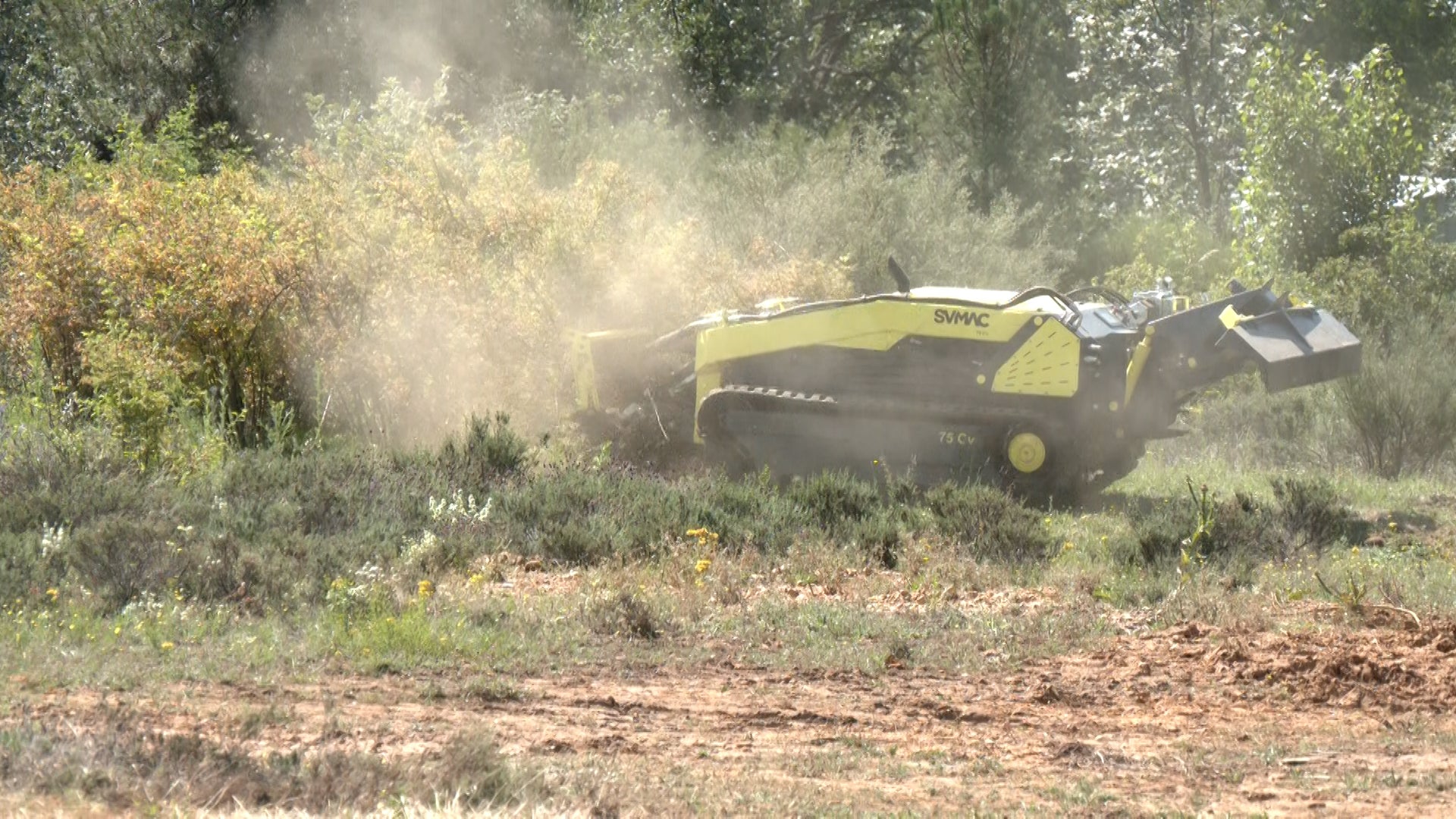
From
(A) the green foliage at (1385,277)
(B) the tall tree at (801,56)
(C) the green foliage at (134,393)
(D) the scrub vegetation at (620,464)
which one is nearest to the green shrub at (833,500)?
(D) the scrub vegetation at (620,464)

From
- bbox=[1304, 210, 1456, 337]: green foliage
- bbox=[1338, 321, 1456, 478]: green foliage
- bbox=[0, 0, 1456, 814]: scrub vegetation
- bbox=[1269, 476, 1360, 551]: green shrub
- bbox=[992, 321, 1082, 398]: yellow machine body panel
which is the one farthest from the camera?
bbox=[1304, 210, 1456, 337]: green foliage

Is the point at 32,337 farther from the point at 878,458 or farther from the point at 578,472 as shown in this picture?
the point at 878,458

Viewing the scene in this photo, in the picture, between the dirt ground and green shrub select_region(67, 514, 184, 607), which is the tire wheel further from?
green shrub select_region(67, 514, 184, 607)

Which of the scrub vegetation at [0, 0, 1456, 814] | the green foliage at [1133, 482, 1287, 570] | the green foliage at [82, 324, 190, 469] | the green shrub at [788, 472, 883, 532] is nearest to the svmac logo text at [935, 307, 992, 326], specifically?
the scrub vegetation at [0, 0, 1456, 814]

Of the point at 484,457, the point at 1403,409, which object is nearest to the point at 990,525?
the point at 484,457

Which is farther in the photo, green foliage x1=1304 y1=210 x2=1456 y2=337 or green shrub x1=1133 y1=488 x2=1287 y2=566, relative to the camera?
green foliage x1=1304 y1=210 x2=1456 y2=337

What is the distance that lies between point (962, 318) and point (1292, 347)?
2.44 meters

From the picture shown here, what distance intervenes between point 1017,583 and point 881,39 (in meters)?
26.7

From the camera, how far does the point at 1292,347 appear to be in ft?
42.3

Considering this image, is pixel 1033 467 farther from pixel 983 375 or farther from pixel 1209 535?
pixel 1209 535

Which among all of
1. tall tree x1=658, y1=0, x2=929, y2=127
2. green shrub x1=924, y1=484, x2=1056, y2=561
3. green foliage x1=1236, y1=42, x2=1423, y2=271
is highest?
tall tree x1=658, y1=0, x2=929, y2=127

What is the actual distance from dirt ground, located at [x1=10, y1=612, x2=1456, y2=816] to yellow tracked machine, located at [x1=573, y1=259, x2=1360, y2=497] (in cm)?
456

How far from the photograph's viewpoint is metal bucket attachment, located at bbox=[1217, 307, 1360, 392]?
12812mm

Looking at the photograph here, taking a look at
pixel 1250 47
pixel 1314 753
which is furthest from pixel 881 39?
pixel 1314 753
